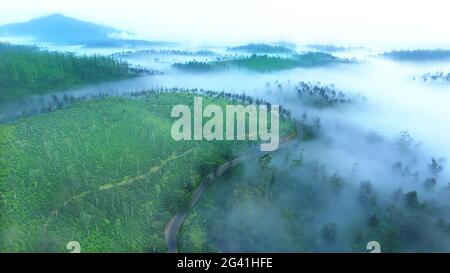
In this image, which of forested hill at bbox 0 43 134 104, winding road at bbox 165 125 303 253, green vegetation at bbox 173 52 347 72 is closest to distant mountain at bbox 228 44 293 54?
green vegetation at bbox 173 52 347 72

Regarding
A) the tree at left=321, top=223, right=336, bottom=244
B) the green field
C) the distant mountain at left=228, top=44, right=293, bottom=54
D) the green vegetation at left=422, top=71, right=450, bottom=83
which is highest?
the distant mountain at left=228, top=44, right=293, bottom=54

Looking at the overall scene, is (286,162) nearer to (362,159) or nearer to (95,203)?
(362,159)

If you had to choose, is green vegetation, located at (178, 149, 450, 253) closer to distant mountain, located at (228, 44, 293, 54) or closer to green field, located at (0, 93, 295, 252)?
green field, located at (0, 93, 295, 252)

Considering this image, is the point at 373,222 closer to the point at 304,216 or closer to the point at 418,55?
the point at 304,216

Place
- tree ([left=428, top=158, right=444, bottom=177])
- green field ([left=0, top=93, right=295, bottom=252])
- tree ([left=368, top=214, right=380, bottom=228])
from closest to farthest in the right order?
green field ([left=0, top=93, right=295, bottom=252]) < tree ([left=368, top=214, right=380, bottom=228]) < tree ([left=428, top=158, right=444, bottom=177])

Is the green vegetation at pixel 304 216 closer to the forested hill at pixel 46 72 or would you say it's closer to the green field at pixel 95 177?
the green field at pixel 95 177
